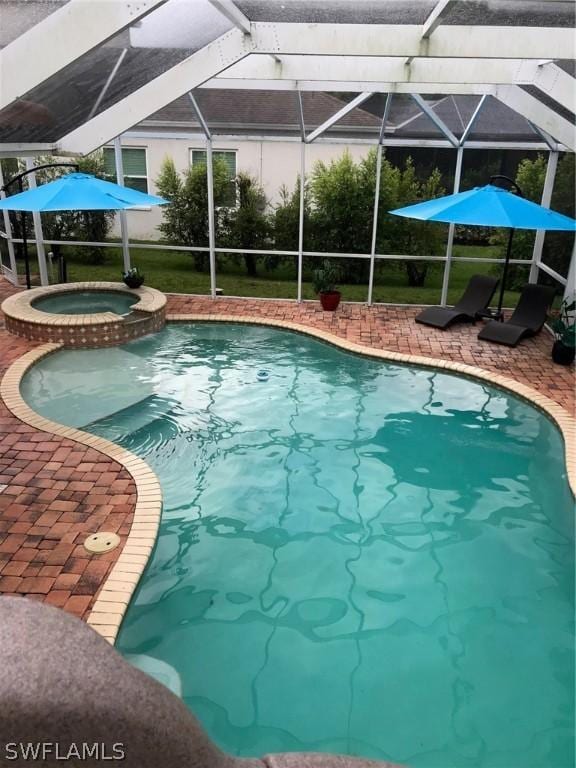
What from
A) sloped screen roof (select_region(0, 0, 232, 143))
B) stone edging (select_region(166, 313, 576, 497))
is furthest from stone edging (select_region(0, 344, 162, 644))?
stone edging (select_region(166, 313, 576, 497))

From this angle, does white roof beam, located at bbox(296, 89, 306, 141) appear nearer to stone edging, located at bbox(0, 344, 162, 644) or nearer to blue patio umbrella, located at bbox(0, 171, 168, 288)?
blue patio umbrella, located at bbox(0, 171, 168, 288)

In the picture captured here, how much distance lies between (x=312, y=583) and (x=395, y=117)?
31.3 ft

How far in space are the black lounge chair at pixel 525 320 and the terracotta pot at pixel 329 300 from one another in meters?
2.94

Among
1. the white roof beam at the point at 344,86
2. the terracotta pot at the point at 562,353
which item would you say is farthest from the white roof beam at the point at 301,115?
the terracotta pot at the point at 562,353

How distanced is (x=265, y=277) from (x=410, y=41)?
32.3ft

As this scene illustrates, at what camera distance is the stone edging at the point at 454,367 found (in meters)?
7.09

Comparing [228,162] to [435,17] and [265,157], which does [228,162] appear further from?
[435,17]

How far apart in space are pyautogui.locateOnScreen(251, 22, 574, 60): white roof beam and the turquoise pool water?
4.33 metres

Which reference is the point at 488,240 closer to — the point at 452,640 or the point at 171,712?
the point at 452,640

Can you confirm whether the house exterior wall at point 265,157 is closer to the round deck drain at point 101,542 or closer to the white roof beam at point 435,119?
the white roof beam at point 435,119

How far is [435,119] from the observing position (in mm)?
11016

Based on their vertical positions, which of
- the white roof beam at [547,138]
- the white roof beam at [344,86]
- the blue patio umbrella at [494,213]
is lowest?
the blue patio umbrella at [494,213]

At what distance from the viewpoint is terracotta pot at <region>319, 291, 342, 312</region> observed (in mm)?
12000

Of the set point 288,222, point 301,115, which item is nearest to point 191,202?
point 288,222
